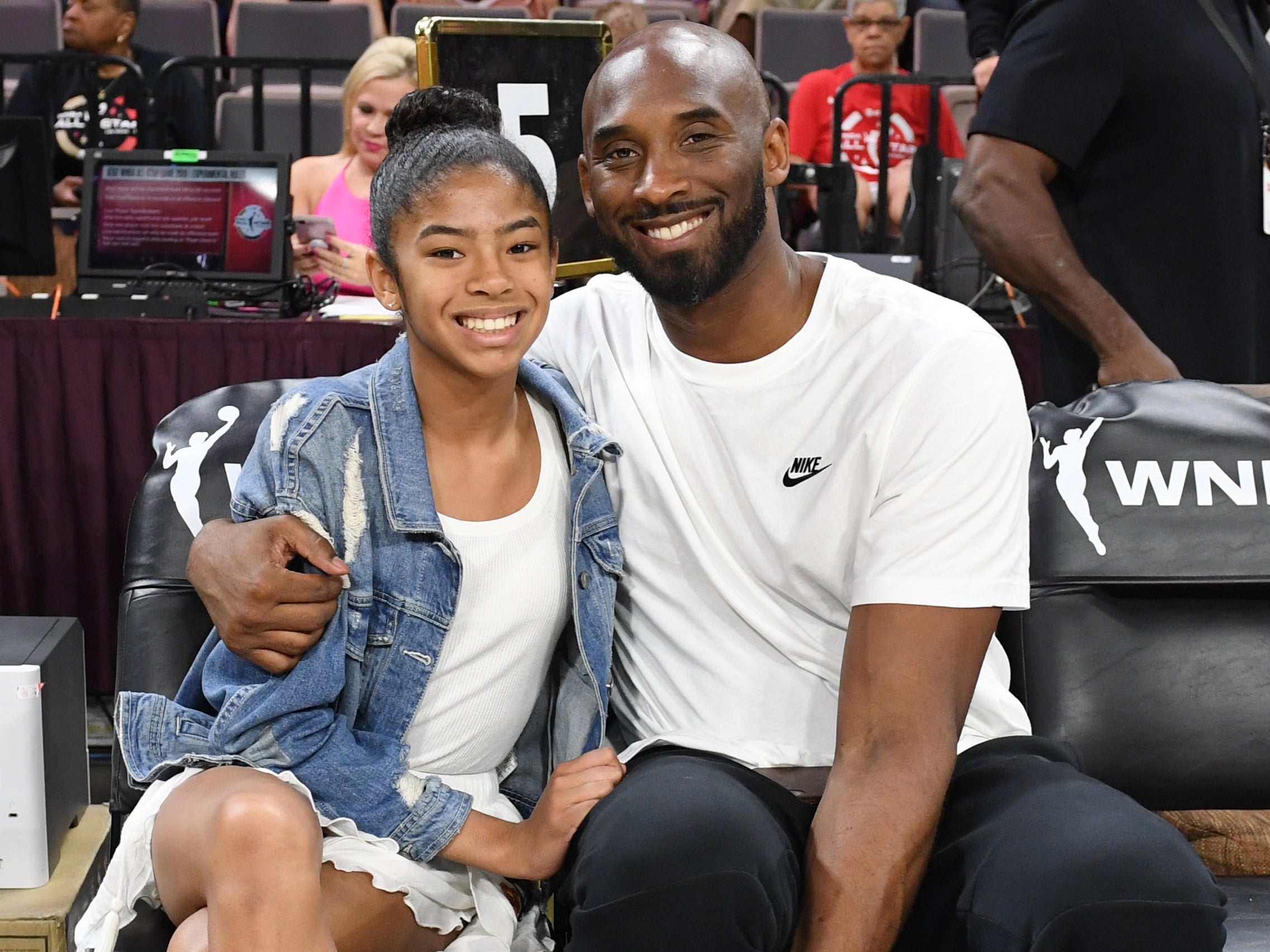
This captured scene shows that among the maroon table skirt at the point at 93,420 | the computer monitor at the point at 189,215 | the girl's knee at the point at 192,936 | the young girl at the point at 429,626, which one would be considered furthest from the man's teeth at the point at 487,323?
the computer monitor at the point at 189,215

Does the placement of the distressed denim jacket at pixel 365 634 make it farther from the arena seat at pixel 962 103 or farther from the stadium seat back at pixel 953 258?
the arena seat at pixel 962 103

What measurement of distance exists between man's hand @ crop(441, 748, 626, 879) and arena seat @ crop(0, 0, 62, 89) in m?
5.68

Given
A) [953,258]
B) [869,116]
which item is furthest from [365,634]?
[869,116]

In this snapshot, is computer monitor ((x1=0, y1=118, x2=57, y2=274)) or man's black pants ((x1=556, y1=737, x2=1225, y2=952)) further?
computer monitor ((x1=0, y1=118, x2=57, y2=274))

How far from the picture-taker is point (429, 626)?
5.61ft

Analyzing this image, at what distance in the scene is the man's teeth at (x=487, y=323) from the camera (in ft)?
5.65

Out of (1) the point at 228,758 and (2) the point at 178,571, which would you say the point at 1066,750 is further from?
(2) the point at 178,571

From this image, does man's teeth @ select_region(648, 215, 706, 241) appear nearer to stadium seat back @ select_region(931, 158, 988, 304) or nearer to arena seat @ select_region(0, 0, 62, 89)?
stadium seat back @ select_region(931, 158, 988, 304)

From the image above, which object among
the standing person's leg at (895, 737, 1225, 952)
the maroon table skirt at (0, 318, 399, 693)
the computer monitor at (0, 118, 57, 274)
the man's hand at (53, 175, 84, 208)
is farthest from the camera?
the man's hand at (53, 175, 84, 208)

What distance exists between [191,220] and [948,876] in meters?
2.79

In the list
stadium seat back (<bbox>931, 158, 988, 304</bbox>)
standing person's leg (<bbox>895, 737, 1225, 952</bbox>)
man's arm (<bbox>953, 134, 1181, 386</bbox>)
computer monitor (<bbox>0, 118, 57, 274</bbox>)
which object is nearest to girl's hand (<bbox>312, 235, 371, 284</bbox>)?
computer monitor (<bbox>0, 118, 57, 274</bbox>)

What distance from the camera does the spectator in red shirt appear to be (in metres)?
5.47

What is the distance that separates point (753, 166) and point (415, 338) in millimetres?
455

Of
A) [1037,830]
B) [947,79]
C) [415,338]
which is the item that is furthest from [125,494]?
[947,79]
